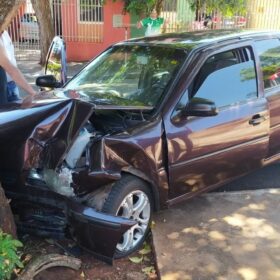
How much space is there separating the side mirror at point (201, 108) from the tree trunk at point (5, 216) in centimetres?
159

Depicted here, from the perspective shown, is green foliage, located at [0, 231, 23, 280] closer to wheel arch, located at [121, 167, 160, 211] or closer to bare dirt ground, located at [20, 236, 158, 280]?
bare dirt ground, located at [20, 236, 158, 280]

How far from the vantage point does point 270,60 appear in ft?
15.4

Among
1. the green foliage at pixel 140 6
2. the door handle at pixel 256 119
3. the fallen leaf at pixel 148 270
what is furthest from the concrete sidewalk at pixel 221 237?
the green foliage at pixel 140 6

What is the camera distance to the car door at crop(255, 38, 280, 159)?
454 cm

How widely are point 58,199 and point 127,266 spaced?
2.59 ft

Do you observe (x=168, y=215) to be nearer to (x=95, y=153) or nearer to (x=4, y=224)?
(x=95, y=153)

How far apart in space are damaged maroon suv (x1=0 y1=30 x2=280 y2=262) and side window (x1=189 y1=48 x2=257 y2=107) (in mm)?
10

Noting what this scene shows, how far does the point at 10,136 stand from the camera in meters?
3.34

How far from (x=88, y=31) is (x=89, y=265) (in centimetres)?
1134

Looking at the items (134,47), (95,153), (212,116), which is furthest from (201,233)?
(134,47)

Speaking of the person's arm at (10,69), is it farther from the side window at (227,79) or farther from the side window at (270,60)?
the side window at (270,60)

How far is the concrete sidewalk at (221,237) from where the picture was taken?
11.2 feet

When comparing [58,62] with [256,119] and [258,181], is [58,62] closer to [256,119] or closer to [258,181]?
[256,119]

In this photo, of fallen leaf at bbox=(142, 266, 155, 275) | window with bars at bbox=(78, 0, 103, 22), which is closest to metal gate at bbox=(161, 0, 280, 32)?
window with bars at bbox=(78, 0, 103, 22)
